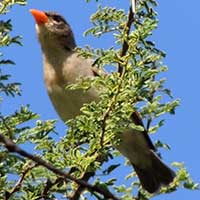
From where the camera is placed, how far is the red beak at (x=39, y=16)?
16.8ft

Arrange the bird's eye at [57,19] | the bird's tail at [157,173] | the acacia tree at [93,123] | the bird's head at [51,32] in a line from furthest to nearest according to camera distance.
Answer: the bird's eye at [57,19] < the bird's head at [51,32] < the bird's tail at [157,173] < the acacia tree at [93,123]

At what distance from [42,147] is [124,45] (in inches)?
22.2

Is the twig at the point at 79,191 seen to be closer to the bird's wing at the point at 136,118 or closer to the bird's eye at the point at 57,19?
the bird's wing at the point at 136,118

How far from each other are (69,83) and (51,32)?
0.84 m

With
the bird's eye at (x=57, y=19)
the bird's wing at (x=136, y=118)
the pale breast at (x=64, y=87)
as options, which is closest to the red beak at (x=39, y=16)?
the bird's eye at (x=57, y=19)

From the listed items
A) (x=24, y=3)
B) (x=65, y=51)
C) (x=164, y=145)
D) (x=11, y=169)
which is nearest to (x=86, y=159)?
(x=11, y=169)

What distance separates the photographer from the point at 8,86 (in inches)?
104

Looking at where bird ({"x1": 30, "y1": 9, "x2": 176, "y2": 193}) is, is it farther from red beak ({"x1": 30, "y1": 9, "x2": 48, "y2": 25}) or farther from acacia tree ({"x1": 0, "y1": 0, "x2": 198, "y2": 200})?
acacia tree ({"x1": 0, "y1": 0, "x2": 198, "y2": 200})

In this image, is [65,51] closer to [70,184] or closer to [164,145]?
[164,145]

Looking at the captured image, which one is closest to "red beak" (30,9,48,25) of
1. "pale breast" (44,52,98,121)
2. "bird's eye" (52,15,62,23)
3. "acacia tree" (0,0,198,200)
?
"bird's eye" (52,15,62,23)

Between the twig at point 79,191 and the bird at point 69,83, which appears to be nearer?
the twig at point 79,191

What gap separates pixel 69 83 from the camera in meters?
4.49

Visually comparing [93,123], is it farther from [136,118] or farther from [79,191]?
[136,118]

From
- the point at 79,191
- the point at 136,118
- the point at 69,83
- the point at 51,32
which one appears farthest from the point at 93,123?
the point at 51,32
